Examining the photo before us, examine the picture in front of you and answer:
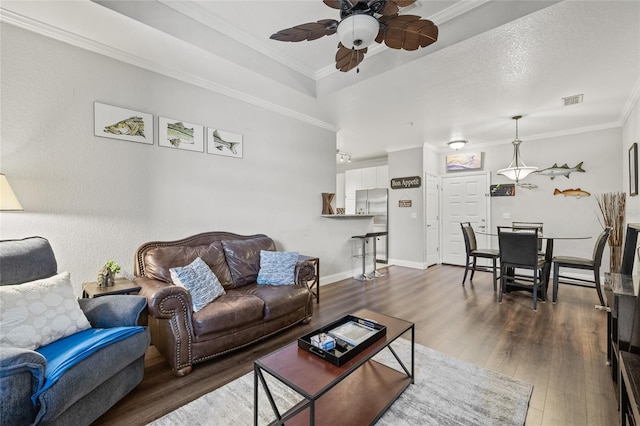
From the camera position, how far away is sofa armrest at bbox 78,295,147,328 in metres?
1.75

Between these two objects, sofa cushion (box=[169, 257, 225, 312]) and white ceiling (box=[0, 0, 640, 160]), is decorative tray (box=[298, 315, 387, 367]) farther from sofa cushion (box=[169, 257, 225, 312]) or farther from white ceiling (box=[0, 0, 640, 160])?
white ceiling (box=[0, 0, 640, 160])

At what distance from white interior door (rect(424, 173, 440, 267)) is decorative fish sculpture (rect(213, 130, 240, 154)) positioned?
4.11 meters

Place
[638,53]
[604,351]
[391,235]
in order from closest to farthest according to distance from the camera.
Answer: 1. [604,351]
2. [638,53]
3. [391,235]

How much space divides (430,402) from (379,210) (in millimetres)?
4999

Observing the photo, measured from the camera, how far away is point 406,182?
596 cm

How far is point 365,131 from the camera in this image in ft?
16.3

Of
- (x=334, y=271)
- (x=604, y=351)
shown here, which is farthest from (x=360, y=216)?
(x=604, y=351)

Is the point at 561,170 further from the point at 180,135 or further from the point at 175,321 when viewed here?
the point at 175,321

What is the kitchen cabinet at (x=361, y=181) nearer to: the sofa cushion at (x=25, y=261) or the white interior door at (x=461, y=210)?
the white interior door at (x=461, y=210)

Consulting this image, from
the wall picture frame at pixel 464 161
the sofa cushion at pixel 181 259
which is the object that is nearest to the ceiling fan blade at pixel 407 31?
the sofa cushion at pixel 181 259

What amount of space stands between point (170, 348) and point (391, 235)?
512 centimetres

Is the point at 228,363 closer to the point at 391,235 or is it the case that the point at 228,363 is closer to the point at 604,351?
the point at 604,351

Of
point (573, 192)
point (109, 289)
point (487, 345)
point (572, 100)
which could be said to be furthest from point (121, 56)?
point (573, 192)

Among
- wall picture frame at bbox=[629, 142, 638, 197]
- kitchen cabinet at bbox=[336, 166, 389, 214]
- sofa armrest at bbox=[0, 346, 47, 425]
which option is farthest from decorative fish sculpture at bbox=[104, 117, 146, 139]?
wall picture frame at bbox=[629, 142, 638, 197]
